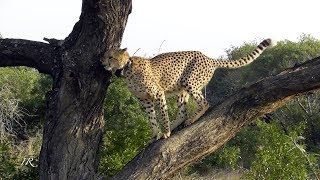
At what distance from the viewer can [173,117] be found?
11.2 meters

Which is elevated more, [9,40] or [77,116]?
[9,40]

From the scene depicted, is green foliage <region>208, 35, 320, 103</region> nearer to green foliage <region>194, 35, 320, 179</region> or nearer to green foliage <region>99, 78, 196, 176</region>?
green foliage <region>194, 35, 320, 179</region>

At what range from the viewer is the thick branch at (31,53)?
17.3 feet

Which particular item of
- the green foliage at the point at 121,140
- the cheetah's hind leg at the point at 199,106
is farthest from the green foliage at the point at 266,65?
the cheetah's hind leg at the point at 199,106

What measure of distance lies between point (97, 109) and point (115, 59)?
1.50ft

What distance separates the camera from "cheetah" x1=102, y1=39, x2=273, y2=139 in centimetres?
566

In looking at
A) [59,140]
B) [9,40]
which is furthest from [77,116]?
[9,40]

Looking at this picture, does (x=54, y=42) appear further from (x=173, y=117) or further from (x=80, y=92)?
(x=173, y=117)

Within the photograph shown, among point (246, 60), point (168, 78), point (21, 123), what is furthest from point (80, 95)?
point (21, 123)

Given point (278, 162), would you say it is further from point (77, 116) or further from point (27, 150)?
point (27, 150)

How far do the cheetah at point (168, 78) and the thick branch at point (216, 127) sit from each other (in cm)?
46

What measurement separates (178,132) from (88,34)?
3.65 ft

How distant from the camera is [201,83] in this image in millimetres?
5852

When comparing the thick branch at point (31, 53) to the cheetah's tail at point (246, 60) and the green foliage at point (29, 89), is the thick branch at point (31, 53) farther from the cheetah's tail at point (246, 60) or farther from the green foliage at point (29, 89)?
→ the green foliage at point (29, 89)
